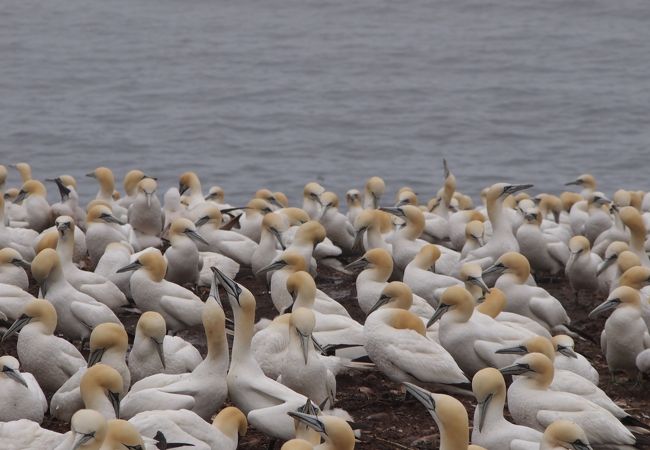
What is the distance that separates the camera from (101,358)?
314 inches

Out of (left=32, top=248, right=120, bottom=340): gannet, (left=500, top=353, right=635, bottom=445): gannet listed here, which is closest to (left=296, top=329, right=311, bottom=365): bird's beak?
(left=500, top=353, right=635, bottom=445): gannet

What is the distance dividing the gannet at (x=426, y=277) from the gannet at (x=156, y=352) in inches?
95.6

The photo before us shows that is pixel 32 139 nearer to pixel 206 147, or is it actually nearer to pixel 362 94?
pixel 206 147

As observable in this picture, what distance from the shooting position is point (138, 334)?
830 centimetres

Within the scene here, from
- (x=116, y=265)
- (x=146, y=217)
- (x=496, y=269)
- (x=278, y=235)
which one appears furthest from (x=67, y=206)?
(x=496, y=269)

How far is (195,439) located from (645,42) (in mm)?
29254

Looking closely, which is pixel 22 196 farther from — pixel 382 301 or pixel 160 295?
pixel 382 301

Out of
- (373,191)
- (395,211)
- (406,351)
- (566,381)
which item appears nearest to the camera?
(566,381)

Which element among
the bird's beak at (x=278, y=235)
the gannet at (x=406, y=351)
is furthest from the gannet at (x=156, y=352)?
the bird's beak at (x=278, y=235)

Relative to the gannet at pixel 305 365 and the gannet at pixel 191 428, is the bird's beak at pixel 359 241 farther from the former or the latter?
the gannet at pixel 191 428

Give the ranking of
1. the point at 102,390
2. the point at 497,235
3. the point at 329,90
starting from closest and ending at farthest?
the point at 102,390
the point at 497,235
the point at 329,90

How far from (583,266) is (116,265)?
12.5ft

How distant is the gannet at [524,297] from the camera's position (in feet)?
33.6

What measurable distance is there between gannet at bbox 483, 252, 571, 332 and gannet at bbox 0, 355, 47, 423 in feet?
13.1
